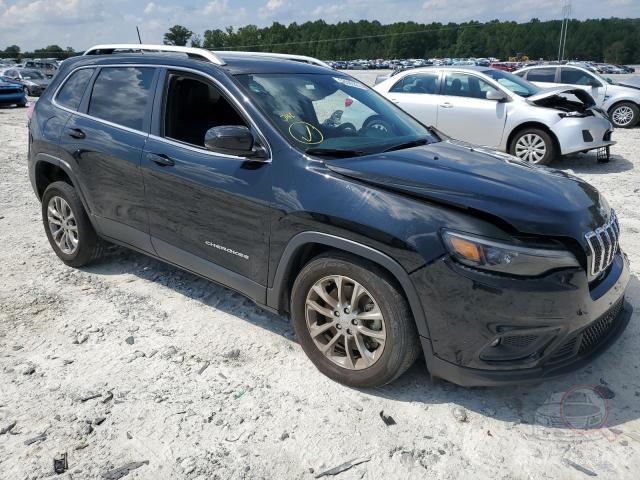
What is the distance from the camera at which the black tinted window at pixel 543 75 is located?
43.6 feet

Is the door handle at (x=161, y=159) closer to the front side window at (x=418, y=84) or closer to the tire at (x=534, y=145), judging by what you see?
the tire at (x=534, y=145)

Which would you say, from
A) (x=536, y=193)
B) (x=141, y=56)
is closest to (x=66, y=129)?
(x=141, y=56)

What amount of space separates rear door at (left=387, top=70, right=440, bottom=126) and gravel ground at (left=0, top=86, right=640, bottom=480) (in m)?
5.91

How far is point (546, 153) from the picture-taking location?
8703mm

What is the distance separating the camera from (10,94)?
69.1 ft

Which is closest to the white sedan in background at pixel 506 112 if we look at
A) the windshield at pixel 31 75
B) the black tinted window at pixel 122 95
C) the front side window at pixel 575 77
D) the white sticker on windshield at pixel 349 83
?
the front side window at pixel 575 77

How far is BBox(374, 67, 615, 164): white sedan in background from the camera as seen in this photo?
28.2 ft

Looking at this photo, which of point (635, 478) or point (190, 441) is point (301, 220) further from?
point (635, 478)

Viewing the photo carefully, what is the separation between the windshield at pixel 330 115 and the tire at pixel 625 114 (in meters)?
11.5

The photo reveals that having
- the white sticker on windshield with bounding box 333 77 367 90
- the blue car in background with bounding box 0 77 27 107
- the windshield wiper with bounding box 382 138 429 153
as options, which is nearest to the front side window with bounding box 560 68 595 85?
the white sticker on windshield with bounding box 333 77 367 90

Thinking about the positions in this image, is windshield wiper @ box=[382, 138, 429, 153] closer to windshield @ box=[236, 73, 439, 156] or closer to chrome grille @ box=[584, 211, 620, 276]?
windshield @ box=[236, 73, 439, 156]

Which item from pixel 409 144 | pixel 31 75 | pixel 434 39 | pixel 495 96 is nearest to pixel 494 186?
pixel 409 144

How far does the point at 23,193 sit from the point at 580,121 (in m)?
8.61

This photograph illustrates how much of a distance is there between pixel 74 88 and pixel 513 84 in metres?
7.53
